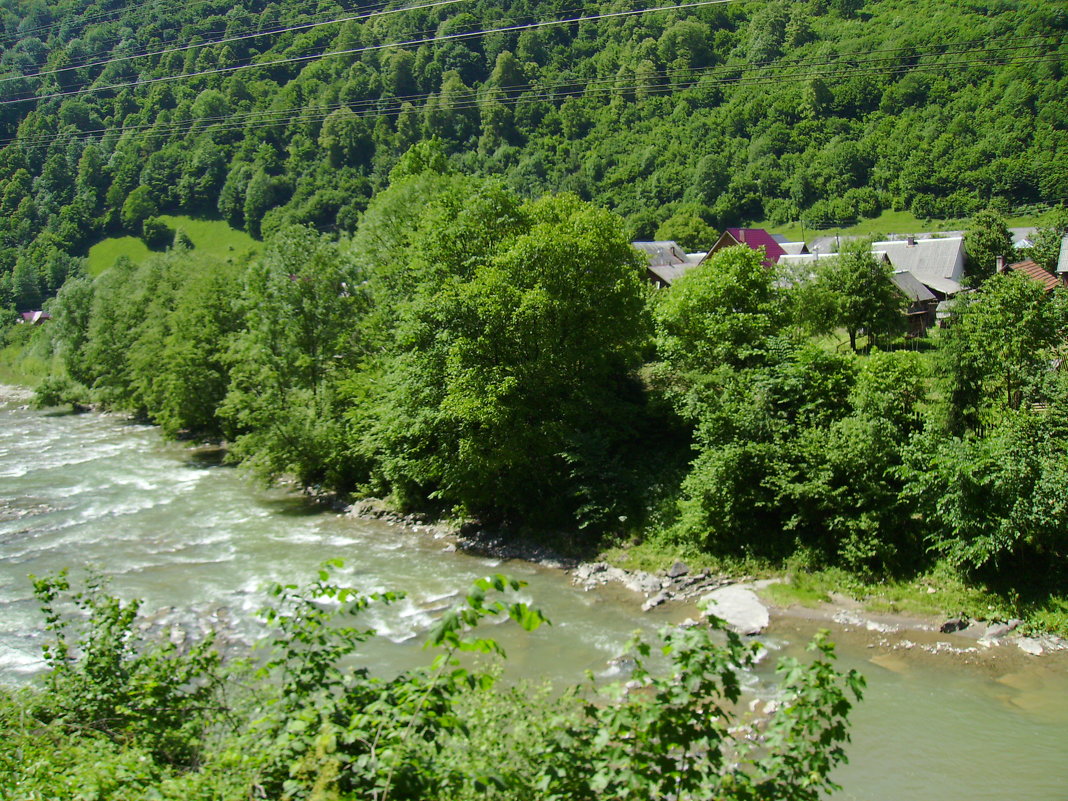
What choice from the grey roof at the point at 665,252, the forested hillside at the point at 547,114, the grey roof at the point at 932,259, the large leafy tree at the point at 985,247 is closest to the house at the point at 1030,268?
the large leafy tree at the point at 985,247

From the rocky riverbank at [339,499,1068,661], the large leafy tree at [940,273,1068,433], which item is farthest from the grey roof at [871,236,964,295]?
the rocky riverbank at [339,499,1068,661]

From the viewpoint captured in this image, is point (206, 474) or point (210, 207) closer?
point (206, 474)

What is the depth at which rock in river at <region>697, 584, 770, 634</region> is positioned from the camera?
18.6m

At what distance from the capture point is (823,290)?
35250mm

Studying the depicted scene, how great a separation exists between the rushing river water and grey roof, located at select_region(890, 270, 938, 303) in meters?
27.7

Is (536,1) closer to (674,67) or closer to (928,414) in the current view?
(674,67)

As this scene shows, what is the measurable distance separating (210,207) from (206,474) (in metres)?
107

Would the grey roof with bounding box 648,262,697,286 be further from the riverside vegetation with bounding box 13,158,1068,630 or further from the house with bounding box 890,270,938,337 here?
the house with bounding box 890,270,938,337

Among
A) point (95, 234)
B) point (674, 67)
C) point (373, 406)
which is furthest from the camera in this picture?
point (674, 67)

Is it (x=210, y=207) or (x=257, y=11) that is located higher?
(x=257, y=11)

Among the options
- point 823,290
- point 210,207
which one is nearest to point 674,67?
point 210,207

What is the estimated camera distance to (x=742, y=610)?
19344 millimetres

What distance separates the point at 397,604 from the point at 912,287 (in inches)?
1331

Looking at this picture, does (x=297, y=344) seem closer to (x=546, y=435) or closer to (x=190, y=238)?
(x=546, y=435)
